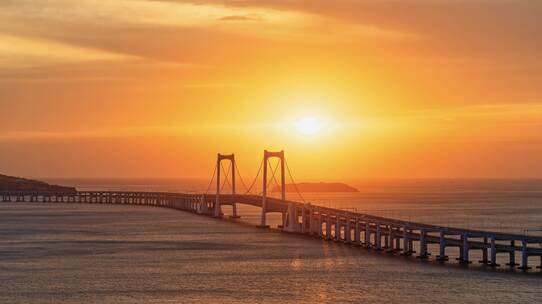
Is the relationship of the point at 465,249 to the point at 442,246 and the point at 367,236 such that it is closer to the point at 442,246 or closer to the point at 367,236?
the point at 442,246

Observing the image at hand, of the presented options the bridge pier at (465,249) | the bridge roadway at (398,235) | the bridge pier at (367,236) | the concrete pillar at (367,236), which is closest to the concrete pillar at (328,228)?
the bridge roadway at (398,235)

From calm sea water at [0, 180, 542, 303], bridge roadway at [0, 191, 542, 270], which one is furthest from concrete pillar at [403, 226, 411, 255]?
calm sea water at [0, 180, 542, 303]

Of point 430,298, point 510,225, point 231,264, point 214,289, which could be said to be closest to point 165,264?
point 231,264

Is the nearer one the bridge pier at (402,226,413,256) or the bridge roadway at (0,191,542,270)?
the bridge roadway at (0,191,542,270)

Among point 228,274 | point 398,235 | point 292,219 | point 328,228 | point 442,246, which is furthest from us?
point 292,219

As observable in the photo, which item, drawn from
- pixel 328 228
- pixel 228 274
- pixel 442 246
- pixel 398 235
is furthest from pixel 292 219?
→ pixel 228 274

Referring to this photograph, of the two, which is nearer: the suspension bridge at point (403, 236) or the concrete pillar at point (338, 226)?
the suspension bridge at point (403, 236)

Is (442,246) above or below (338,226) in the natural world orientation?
below

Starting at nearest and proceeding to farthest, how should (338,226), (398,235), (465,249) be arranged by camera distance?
(465,249), (398,235), (338,226)

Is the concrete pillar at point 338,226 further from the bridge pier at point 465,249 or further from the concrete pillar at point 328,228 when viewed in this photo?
the bridge pier at point 465,249

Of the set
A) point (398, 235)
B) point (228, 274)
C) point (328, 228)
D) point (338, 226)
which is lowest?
point (228, 274)

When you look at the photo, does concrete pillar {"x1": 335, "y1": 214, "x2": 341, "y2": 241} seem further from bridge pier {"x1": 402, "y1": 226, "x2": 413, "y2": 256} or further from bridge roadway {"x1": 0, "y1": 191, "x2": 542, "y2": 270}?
bridge pier {"x1": 402, "y1": 226, "x2": 413, "y2": 256}

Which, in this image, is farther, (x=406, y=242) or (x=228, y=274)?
(x=406, y=242)
